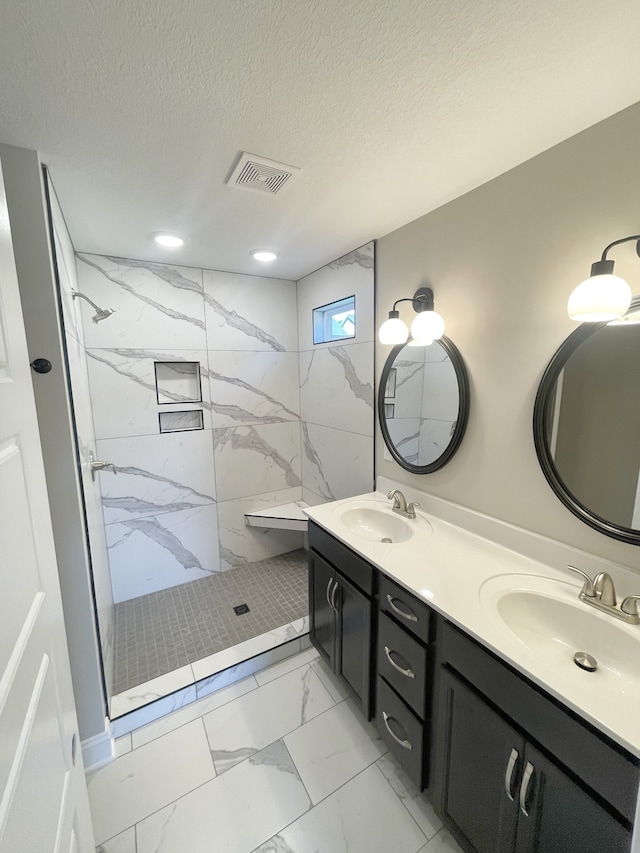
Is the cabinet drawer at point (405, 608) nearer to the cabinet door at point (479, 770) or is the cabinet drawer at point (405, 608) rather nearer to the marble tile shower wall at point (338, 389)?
the cabinet door at point (479, 770)

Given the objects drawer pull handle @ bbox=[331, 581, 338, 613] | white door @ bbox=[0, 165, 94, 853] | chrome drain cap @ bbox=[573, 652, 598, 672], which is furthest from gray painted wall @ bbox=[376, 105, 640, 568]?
white door @ bbox=[0, 165, 94, 853]

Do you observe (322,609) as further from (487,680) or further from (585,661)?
(585,661)

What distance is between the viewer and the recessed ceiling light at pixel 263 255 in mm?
2023

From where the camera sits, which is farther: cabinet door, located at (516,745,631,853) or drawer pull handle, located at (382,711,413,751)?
drawer pull handle, located at (382,711,413,751)

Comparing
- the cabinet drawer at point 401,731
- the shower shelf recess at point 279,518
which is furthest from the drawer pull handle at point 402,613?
the shower shelf recess at point 279,518

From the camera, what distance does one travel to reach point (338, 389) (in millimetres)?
2291

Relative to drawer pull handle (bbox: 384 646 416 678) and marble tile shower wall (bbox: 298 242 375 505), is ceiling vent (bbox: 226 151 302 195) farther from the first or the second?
drawer pull handle (bbox: 384 646 416 678)

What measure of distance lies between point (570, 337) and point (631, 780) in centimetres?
111

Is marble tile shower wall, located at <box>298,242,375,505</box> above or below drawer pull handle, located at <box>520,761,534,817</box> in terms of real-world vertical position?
above

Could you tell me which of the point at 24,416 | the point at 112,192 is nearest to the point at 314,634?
the point at 24,416

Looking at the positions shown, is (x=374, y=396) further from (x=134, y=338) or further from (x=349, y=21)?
(x=134, y=338)

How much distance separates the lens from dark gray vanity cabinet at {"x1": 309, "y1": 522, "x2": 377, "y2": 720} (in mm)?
1415

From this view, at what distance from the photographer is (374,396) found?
1984 mm

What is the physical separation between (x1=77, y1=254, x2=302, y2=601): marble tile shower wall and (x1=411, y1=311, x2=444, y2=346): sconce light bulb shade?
4.58 ft
